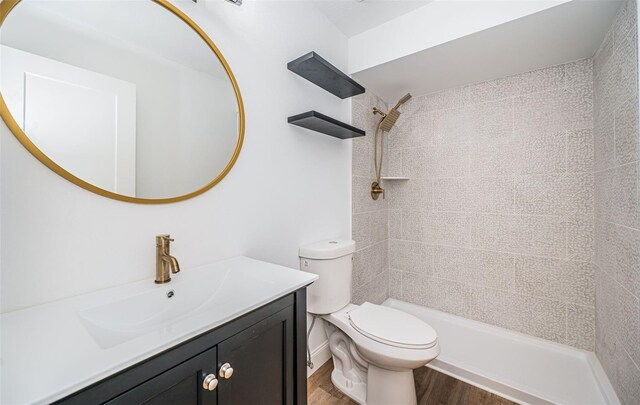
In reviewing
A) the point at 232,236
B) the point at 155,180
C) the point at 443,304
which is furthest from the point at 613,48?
the point at 155,180

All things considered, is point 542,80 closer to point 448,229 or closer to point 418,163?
point 418,163

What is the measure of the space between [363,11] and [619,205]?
1774 mm

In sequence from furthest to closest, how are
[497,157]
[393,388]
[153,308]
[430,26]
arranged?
[497,157] < [430,26] < [393,388] < [153,308]

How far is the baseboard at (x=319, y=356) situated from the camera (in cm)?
166

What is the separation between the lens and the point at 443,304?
7.26ft

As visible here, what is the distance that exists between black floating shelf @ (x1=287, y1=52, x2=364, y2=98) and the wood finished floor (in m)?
1.84

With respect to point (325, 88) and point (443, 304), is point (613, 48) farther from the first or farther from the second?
point (443, 304)

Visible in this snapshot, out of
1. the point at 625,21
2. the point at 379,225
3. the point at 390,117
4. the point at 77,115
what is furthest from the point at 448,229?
the point at 77,115

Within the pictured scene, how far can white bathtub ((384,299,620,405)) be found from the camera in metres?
1.44

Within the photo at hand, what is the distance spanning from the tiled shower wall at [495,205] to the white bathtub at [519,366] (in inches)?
3.5

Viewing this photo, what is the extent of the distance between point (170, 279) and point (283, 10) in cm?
147

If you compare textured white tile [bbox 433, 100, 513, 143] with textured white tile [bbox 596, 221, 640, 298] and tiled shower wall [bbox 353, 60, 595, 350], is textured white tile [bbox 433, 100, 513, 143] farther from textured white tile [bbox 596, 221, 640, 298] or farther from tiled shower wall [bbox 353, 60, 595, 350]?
textured white tile [bbox 596, 221, 640, 298]

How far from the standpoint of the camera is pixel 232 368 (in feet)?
2.31

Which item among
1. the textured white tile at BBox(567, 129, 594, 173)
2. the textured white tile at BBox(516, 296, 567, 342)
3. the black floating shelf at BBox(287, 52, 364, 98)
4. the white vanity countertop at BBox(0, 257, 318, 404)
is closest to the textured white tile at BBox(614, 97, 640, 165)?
Result: the textured white tile at BBox(567, 129, 594, 173)
